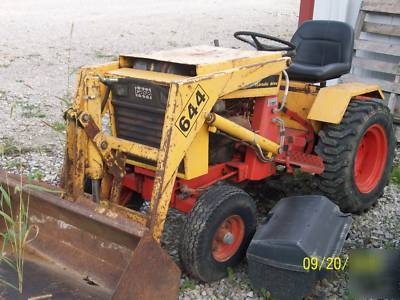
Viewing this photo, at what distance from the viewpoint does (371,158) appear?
4.82 metres

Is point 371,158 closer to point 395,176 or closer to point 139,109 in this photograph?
point 395,176

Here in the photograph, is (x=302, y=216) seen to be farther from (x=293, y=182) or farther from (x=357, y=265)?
(x=293, y=182)

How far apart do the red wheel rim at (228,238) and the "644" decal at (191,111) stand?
631mm

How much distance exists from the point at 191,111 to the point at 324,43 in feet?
7.61

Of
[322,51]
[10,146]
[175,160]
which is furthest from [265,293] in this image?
[10,146]

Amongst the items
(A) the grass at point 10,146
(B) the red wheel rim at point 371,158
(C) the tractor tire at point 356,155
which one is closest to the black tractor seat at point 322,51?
(C) the tractor tire at point 356,155

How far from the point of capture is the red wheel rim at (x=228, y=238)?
3539 mm

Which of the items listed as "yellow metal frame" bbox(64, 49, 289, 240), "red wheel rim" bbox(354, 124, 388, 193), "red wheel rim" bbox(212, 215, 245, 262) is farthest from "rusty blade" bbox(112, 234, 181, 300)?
"red wheel rim" bbox(354, 124, 388, 193)

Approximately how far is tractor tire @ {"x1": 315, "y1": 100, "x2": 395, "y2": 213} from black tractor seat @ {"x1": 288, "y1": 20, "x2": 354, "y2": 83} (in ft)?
1.45

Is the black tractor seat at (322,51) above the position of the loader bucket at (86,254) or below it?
above

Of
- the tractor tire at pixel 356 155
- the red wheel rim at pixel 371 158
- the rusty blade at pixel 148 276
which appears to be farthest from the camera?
the red wheel rim at pixel 371 158

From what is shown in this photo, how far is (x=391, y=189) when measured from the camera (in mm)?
5102

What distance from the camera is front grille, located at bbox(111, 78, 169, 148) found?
3.46 m

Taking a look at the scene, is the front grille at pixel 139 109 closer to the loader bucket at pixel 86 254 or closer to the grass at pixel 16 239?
the loader bucket at pixel 86 254
